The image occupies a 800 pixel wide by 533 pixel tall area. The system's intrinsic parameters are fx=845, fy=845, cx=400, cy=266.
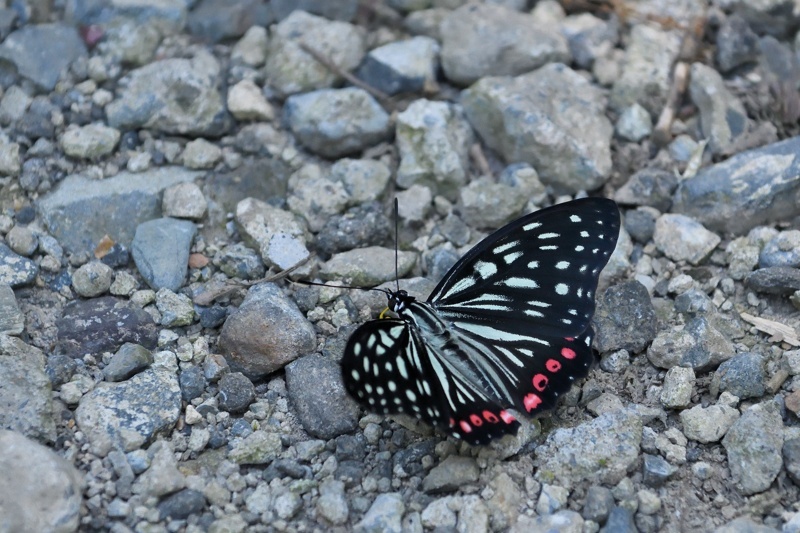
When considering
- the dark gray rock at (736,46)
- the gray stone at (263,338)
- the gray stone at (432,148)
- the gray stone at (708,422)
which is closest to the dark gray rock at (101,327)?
the gray stone at (263,338)

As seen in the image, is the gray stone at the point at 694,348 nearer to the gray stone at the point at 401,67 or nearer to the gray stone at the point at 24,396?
the gray stone at the point at 401,67

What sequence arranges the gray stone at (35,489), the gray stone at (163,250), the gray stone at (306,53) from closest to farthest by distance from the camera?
1. the gray stone at (35,489)
2. the gray stone at (163,250)
3. the gray stone at (306,53)

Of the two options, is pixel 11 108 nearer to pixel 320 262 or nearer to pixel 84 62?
pixel 84 62

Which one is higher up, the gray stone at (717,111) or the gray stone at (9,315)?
the gray stone at (717,111)

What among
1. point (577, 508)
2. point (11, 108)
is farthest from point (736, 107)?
point (11, 108)

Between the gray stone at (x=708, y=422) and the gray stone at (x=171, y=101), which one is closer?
the gray stone at (x=708, y=422)

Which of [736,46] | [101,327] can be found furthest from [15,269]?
[736,46]

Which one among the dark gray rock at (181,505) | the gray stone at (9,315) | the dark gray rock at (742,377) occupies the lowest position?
the dark gray rock at (181,505)
